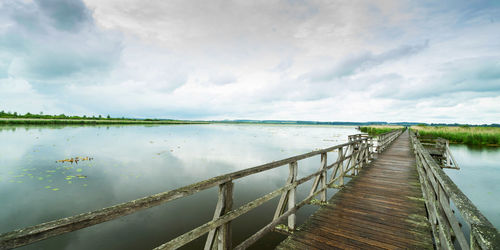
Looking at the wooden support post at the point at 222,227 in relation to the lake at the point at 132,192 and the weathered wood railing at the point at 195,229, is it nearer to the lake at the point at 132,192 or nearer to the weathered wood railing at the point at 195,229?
the weathered wood railing at the point at 195,229

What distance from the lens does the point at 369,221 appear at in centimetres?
482

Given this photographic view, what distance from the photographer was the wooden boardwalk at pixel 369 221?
3928mm

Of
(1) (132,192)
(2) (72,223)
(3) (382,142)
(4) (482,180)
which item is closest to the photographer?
(2) (72,223)

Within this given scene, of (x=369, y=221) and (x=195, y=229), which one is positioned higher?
(x=195, y=229)

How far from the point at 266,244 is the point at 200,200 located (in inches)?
172

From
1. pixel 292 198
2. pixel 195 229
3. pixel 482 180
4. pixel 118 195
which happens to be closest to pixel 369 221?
pixel 292 198

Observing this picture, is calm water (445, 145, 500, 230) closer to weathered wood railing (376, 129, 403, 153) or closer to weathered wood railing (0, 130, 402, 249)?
weathered wood railing (376, 129, 403, 153)

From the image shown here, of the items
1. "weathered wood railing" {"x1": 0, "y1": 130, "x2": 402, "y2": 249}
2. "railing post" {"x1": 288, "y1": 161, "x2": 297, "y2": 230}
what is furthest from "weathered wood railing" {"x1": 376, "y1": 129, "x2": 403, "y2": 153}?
"weathered wood railing" {"x1": 0, "y1": 130, "x2": 402, "y2": 249}

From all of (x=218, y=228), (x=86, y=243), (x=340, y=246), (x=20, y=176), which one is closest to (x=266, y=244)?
(x=340, y=246)

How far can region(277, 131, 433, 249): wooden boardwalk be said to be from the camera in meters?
3.93

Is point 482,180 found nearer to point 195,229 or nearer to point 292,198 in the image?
point 292,198

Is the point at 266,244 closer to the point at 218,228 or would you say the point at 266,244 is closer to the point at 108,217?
the point at 218,228

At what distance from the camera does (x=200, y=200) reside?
9.55 m

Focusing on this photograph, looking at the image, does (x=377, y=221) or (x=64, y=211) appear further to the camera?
(x=64, y=211)
